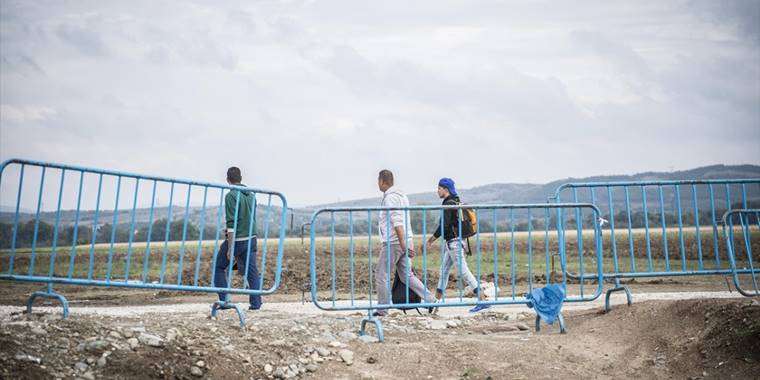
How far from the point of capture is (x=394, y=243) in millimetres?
9281

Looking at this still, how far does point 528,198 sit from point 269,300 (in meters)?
187

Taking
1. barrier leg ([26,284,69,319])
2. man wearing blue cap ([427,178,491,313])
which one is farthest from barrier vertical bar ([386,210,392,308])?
barrier leg ([26,284,69,319])

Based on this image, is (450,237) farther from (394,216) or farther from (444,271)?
(394,216)

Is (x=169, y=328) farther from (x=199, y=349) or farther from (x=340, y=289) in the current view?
(x=340, y=289)

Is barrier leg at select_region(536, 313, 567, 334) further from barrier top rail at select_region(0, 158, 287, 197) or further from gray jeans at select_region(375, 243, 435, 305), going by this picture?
barrier top rail at select_region(0, 158, 287, 197)

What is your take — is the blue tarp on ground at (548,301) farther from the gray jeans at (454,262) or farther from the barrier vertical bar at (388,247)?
the barrier vertical bar at (388,247)

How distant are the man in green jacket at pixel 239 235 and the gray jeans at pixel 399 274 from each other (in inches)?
62.7

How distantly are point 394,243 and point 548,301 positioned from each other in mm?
2042

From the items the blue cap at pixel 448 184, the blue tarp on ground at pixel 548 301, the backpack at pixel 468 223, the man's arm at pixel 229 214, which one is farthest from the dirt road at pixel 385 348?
the blue cap at pixel 448 184

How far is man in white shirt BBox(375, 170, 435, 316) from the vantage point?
901 centimetres

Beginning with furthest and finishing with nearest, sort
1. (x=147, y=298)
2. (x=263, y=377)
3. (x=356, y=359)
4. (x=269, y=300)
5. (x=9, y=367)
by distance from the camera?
(x=147, y=298) → (x=269, y=300) → (x=356, y=359) → (x=263, y=377) → (x=9, y=367)

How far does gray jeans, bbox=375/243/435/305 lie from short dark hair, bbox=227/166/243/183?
214cm

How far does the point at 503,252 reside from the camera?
99.7 ft

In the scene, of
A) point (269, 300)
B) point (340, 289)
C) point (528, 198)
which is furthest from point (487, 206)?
point (528, 198)
